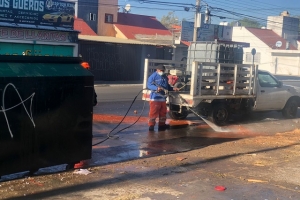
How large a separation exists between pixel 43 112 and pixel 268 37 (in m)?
61.1

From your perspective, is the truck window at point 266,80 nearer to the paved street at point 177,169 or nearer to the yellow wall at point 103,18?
the paved street at point 177,169

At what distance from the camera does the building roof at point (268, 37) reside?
200ft

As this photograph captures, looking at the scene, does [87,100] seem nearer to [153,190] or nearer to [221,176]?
[153,190]

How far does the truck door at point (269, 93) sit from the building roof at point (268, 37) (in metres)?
47.9

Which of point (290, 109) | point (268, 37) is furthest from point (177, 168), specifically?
point (268, 37)

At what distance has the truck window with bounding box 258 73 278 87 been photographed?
13.8 m

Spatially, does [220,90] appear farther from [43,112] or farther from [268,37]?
[268,37]

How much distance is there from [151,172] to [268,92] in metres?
7.81

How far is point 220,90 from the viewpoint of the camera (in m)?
12.4

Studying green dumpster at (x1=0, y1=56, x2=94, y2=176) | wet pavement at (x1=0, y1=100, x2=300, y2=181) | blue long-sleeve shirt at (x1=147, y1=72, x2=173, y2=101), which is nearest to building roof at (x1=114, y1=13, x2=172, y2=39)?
wet pavement at (x1=0, y1=100, x2=300, y2=181)

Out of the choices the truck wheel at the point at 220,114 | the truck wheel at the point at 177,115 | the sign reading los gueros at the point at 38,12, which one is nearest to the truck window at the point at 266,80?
the truck wheel at the point at 220,114

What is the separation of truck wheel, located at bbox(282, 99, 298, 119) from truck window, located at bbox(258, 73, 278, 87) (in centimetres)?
96

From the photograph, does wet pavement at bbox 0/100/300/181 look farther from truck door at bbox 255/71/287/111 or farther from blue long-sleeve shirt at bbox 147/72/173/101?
blue long-sleeve shirt at bbox 147/72/173/101

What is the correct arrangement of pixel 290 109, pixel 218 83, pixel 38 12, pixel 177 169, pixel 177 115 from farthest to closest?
pixel 38 12
pixel 290 109
pixel 177 115
pixel 218 83
pixel 177 169
